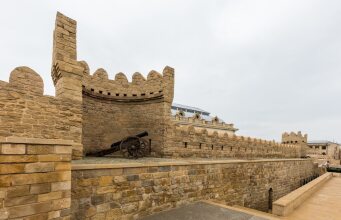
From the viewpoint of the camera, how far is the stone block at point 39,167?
9.93 ft

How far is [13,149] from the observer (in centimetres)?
290

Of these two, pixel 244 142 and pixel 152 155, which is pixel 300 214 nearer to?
pixel 152 155

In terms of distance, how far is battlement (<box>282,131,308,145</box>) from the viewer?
28250 millimetres

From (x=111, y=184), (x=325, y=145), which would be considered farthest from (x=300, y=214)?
(x=325, y=145)

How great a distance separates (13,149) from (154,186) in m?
3.93

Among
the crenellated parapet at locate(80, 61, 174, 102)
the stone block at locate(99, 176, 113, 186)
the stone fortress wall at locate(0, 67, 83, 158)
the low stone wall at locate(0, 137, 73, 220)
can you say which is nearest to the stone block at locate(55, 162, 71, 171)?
the low stone wall at locate(0, 137, 73, 220)

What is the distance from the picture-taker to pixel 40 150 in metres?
3.18

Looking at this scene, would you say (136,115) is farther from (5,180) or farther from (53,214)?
(5,180)

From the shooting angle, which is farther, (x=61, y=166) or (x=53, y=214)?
(x=61, y=166)

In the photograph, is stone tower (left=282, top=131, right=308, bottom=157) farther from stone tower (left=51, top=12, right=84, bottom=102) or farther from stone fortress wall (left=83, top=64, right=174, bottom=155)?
stone tower (left=51, top=12, right=84, bottom=102)

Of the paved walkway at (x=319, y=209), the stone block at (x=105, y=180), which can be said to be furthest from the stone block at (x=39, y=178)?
the paved walkway at (x=319, y=209)

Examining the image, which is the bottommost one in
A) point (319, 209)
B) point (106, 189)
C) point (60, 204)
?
point (319, 209)

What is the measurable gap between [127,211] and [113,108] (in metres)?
7.63

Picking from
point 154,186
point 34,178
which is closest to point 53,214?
point 34,178
